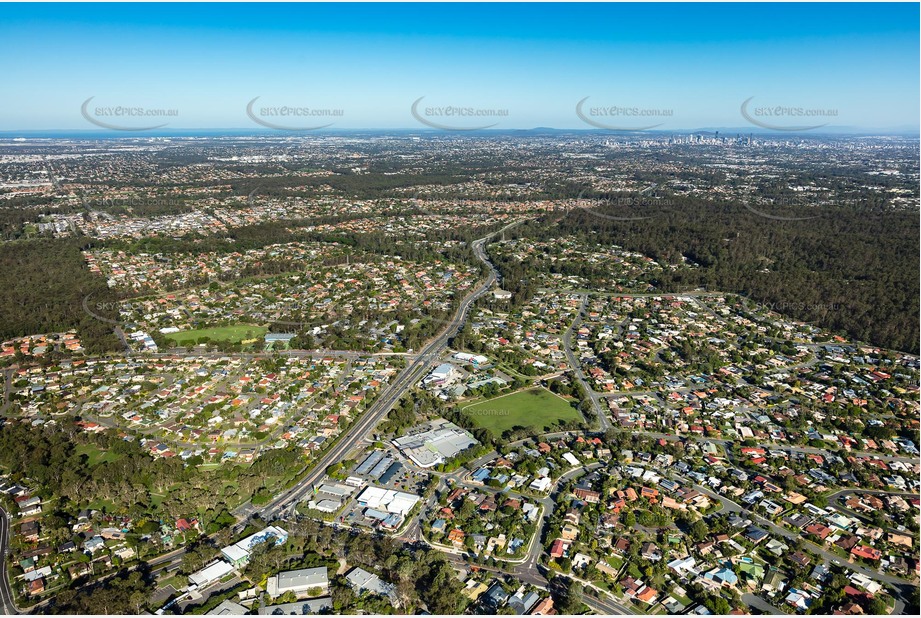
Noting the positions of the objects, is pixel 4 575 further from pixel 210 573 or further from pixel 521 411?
pixel 521 411

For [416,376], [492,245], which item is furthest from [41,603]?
[492,245]

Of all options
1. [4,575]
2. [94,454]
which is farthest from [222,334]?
[4,575]

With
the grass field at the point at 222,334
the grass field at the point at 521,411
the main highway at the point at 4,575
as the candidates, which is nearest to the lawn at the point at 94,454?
the main highway at the point at 4,575

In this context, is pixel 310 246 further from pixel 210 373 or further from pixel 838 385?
pixel 838 385

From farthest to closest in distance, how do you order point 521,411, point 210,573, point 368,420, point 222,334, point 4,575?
point 222,334
point 521,411
point 368,420
point 4,575
point 210,573

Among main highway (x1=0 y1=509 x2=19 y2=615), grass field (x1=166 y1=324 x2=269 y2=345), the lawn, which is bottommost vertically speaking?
main highway (x1=0 y1=509 x2=19 y2=615)

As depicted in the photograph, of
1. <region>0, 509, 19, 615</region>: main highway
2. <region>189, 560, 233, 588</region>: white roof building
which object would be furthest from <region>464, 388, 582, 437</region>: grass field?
<region>0, 509, 19, 615</region>: main highway

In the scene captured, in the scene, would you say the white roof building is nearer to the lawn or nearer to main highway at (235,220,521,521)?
main highway at (235,220,521,521)
